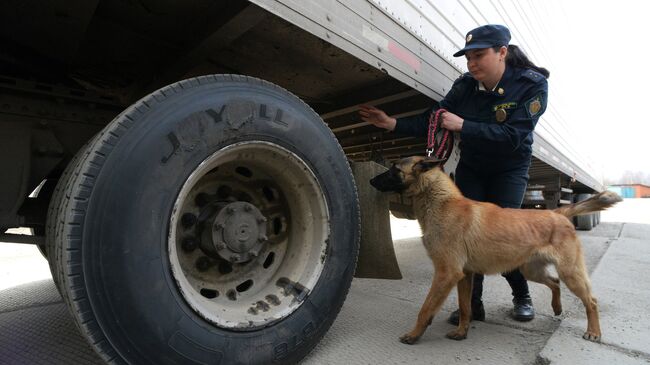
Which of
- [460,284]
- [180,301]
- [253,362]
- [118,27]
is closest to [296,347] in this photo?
[253,362]

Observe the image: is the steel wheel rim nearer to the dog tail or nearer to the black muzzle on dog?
the black muzzle on dog

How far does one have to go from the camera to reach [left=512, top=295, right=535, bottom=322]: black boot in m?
2.42

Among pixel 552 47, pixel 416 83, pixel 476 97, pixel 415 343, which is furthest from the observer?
pixel 552 47

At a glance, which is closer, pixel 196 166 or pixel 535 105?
pixel 196 166

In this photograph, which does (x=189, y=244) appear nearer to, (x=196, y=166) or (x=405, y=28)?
(x=196, y=166)

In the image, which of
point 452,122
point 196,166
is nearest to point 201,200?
point 196,166

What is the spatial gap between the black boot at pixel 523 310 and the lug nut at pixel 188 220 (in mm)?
2176

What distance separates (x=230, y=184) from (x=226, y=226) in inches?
11.2

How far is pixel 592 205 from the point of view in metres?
2.52

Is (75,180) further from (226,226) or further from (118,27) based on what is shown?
(118,27)

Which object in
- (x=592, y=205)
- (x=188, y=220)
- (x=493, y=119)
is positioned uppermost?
(x=493, y=119)

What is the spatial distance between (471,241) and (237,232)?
4.60 feet

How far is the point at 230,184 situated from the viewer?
5.90 ft

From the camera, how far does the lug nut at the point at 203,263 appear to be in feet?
5.45
